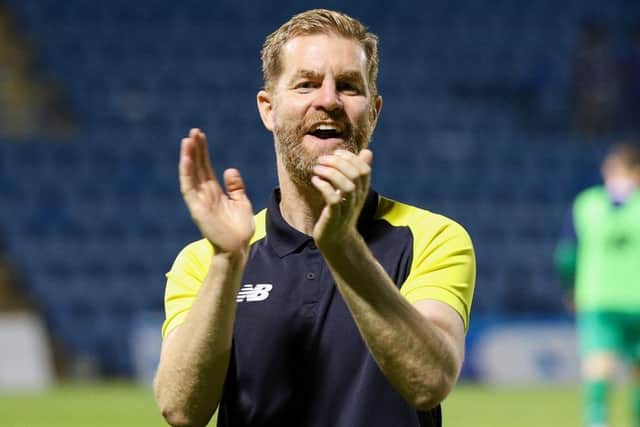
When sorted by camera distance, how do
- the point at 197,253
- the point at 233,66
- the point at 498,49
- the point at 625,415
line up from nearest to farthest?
the point at 197,253 < the point at 625,415 < the point at 233,66 < the point at 498,49

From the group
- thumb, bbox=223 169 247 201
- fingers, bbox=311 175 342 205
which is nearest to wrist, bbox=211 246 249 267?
thumb, bbox=223 169 247 201

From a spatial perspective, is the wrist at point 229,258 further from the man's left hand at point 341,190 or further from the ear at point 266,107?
the ear at point 266,107

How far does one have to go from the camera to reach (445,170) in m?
17.4

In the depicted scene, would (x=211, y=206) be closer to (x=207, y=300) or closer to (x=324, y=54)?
(x=207, y=300)

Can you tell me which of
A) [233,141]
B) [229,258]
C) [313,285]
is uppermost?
[229,258]

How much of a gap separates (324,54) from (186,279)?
2.00 feet

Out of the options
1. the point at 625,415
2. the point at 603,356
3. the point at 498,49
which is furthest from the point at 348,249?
the point at 498,49

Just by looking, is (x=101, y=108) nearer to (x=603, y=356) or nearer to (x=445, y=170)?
(x=445, y=170)

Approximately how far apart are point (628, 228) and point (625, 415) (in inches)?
98.4

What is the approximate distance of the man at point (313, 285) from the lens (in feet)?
8.30

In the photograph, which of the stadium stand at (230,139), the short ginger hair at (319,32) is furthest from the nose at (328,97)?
the stadium stand at (230,139)

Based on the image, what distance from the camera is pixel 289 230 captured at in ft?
9.57

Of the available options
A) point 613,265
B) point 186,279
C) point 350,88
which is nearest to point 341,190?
point 350,88

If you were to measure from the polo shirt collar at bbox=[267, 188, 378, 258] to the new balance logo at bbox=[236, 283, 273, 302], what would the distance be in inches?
3.6
